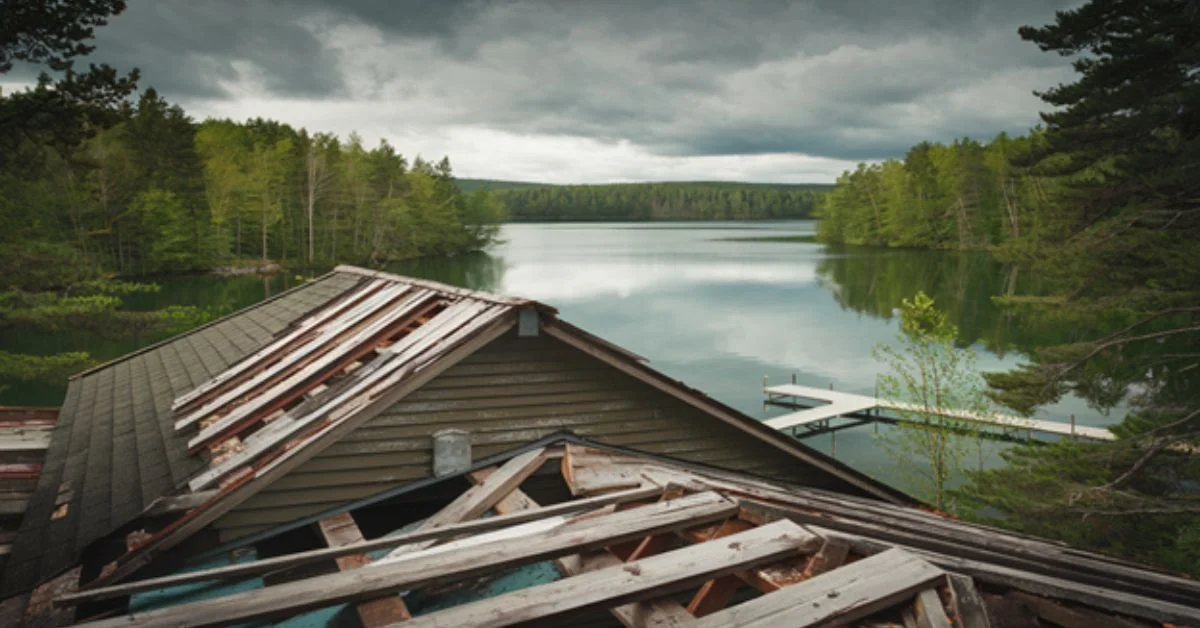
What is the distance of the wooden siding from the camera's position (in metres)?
6.29

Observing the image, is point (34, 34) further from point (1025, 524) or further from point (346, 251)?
point (346, 251)

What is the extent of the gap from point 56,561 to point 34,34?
7.60 m

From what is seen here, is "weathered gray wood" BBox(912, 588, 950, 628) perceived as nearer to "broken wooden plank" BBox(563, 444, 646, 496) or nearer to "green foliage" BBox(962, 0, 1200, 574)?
"broken wooden plank" BBox(563, 444, 646, 496)

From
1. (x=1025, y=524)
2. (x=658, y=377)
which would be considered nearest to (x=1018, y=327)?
(x=1025, y=524)

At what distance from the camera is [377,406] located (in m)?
6.43

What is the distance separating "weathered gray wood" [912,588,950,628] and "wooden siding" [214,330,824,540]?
4.60 m

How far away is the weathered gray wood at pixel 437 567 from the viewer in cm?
304

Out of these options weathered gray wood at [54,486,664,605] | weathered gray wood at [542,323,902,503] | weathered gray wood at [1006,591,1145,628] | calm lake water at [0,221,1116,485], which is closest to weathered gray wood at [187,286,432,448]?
weathered gray wood at [542,323,902,503]

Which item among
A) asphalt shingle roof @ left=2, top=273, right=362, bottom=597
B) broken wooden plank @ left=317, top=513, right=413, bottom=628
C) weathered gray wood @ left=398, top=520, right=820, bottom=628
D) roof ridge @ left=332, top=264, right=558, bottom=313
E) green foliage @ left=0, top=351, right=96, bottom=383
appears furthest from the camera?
green foliage @ left=0, top=351, right=96, bottom=383

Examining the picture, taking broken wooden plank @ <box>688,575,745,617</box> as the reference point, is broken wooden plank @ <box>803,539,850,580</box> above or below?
above

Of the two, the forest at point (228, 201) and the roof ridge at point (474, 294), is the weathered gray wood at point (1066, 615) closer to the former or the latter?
the roof ridge at point (474, 294)

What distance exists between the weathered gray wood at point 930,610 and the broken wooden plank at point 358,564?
7.08 feet

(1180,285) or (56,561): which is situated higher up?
(1180,285)

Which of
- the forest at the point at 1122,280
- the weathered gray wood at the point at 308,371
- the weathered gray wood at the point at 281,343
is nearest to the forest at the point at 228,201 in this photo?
the weathered gray wood at the point at 281,343
